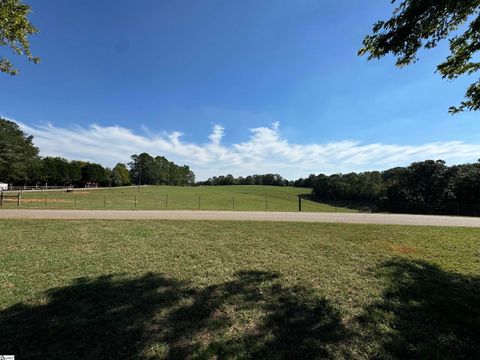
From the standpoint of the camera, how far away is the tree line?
A: 47.4m

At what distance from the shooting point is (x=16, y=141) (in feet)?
161

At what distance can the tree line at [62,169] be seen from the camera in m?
47.4

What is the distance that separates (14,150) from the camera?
47594 millimetres

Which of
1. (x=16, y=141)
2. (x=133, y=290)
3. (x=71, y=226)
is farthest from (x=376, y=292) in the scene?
(x=16, y=141)

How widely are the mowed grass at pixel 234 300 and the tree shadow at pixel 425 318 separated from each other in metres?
0.02

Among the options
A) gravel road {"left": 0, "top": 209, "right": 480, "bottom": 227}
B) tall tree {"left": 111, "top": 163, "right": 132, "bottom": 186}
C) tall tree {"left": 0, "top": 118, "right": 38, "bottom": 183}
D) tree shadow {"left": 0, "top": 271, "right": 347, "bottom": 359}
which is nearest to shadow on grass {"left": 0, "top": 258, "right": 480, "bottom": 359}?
tree shadow {"left": 0, "top": 271, "right": 347, "bottom": 359}

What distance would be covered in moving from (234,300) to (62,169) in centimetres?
9412

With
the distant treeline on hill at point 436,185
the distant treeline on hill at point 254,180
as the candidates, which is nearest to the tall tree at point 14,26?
the distant treeline on hill at point 436,185

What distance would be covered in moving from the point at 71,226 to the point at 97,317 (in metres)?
9.55

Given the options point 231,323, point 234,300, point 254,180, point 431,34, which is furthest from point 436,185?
point 254,180

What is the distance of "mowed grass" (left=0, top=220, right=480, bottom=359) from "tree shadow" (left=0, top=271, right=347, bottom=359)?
0.02m

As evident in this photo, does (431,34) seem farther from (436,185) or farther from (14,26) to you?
(436,185)

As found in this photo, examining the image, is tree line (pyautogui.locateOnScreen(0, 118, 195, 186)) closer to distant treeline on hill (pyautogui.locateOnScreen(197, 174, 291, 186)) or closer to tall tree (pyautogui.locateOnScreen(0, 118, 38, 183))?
tall tree (pyautogui.locateOnScreen(0, 118, 38, 183))

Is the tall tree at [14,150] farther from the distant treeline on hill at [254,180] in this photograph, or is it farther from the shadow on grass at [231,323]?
the distant treeline on hill at [254,180]
